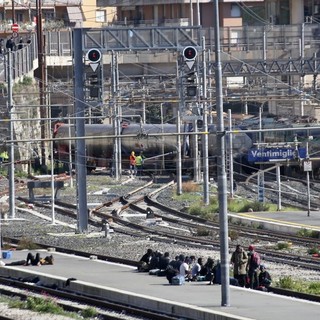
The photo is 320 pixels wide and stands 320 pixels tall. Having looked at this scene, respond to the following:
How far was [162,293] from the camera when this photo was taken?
24.4m

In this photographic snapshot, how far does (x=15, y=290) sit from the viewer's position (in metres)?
27.3

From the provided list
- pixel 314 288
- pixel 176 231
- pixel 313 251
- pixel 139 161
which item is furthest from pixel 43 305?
pixel 139 161

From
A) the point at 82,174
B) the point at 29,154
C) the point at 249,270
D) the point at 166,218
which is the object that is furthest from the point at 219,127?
the point at 29,154

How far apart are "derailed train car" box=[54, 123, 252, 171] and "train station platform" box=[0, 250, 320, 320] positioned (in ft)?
89.2

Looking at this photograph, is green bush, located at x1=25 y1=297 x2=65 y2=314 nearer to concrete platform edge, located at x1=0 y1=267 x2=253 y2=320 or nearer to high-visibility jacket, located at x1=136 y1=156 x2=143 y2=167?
concrete platform edge, located at x1=0 y1=267 x2=253 y2=320

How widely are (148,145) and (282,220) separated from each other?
23.0 meters

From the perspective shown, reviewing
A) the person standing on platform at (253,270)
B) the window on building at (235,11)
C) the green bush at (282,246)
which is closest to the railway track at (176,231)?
the green bush at (282,246)

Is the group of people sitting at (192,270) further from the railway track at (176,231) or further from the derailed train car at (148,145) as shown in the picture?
the derailed train car at (148,145)

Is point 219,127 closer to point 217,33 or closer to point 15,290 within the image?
point 217,33

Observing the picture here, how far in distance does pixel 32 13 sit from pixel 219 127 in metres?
75.0

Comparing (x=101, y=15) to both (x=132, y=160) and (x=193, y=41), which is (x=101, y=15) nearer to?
(x=132, y=160)

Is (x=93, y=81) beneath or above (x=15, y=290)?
above

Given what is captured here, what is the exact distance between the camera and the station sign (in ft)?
161

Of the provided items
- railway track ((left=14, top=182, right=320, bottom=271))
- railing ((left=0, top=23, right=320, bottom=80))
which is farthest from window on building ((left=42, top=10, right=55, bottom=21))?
railway track ((left=14, top=182, right=320, bottom=271))
